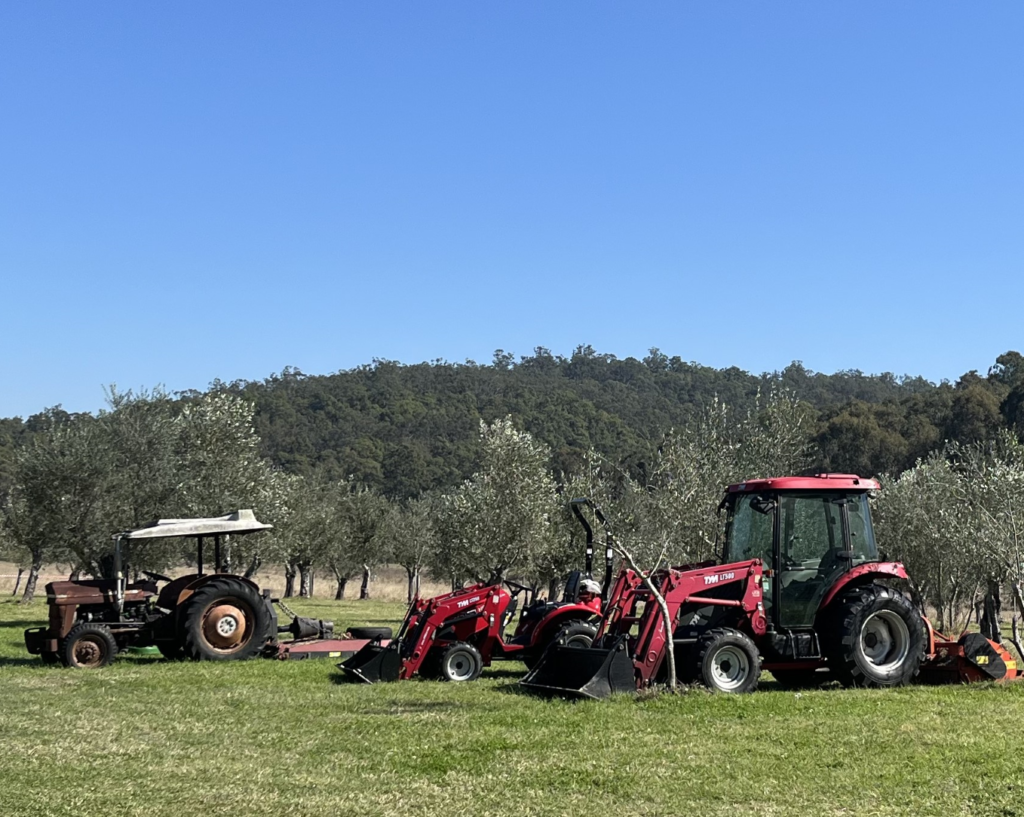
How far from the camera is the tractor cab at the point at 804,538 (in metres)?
12.4

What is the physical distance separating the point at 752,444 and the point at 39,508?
1591 centimetres

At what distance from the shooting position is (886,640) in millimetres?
12469

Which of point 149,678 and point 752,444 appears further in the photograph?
point 752,444

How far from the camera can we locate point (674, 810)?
675 centimetres

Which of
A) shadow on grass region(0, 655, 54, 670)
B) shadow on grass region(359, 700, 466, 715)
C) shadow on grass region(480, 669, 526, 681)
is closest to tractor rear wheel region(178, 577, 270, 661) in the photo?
shadow on grass region(0, 655, 54, 670)

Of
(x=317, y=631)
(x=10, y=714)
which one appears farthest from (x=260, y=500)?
(x=10, y=714)

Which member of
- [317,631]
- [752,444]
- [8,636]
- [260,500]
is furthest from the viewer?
[260,500]

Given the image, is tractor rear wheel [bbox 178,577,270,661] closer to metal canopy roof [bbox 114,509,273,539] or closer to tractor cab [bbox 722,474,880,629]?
metal canopy roof [bbox 114,509,273,539]

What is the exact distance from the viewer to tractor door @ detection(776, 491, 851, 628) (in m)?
12.4

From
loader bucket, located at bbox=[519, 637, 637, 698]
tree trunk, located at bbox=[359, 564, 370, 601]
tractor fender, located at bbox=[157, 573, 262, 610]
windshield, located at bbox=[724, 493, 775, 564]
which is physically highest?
windshield, located at bbox=[724, 493, 775, 564]

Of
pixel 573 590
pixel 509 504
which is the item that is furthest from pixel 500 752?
pixel 509 504

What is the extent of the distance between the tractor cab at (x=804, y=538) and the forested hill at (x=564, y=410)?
33.1m

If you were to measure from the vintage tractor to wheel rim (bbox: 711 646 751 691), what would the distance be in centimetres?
674

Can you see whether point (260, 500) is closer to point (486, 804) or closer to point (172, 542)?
point (172, 542)
